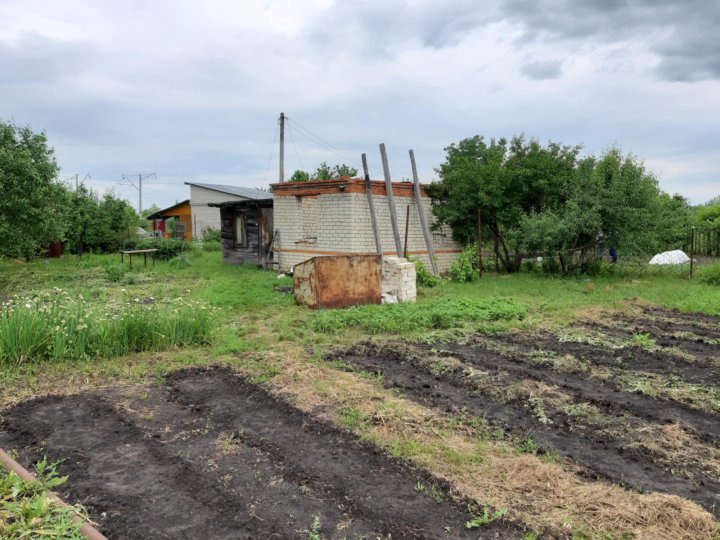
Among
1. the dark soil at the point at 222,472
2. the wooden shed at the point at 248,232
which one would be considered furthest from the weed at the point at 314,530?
the wooden shed at the point at 248,232

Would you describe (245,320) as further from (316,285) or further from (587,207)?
(587,207)

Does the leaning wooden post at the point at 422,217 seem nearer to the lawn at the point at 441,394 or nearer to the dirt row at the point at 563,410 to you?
the lawn at the point at 441,394

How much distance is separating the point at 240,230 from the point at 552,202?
9.92 m

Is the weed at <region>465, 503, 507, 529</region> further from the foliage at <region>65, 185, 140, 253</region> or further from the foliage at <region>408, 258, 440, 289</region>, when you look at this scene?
the foliage at <region>65, 185, 140, 253</region>

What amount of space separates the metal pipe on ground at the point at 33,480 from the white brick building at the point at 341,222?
10.5 m

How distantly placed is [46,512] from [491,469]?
8.83 feet

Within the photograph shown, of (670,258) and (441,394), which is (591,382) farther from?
(670,258)

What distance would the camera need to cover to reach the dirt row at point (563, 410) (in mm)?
3516

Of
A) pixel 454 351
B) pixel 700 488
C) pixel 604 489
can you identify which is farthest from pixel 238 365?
pixel 700 488

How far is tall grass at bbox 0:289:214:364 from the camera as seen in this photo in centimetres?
586

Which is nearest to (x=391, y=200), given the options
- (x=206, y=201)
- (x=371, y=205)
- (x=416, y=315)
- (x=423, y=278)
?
(x=371, y=205)

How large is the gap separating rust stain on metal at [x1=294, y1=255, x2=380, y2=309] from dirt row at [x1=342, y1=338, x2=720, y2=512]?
309 cm

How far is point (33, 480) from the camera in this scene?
316 cm

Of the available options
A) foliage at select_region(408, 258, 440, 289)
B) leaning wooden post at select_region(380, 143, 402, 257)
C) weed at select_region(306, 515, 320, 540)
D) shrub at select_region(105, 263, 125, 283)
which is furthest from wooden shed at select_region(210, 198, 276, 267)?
weed at select_region(306, 515, 320, 540)
